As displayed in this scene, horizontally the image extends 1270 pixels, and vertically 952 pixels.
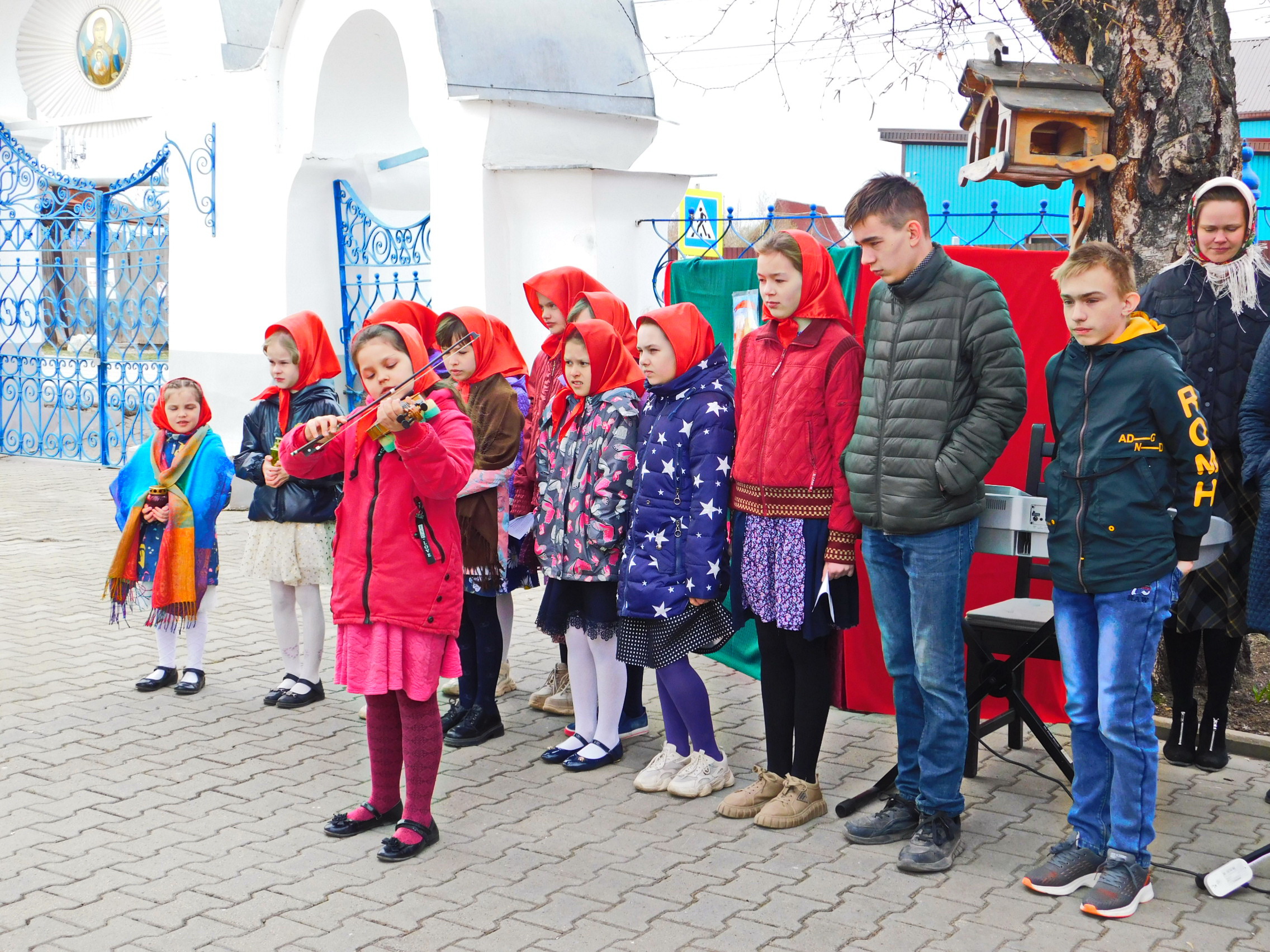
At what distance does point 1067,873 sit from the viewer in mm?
3541

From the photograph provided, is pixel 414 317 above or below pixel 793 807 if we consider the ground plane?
above

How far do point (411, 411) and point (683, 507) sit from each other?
110 centimetres

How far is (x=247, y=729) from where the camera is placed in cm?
510

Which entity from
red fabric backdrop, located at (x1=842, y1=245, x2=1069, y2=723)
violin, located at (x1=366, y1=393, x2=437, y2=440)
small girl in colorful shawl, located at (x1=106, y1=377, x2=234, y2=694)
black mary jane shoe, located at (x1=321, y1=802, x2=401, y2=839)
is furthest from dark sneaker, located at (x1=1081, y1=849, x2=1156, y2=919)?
small girl in colorful shawl, located at (x1=106, y1=377, x2=234, y2=694)

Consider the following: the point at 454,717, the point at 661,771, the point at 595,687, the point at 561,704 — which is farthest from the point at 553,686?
the point at 661,771

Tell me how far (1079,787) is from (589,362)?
6.97ft

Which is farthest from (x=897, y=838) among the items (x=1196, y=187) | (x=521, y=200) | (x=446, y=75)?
(x=446, y=75)

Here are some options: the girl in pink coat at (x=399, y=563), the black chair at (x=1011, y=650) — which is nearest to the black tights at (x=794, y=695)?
the black chair at (x=1011, y=650)

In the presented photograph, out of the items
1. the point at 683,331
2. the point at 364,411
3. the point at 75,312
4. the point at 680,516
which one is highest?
the point at 75,312

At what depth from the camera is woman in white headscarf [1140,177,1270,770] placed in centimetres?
413

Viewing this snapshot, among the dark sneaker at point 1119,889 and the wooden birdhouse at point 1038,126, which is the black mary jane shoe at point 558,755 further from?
the wooden birdhouse at point 1038,126

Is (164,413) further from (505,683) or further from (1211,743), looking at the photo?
(1211,743)

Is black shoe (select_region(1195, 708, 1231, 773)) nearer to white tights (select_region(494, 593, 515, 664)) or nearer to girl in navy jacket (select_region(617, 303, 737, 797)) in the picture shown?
girl in navy jacket (select_region(617, 303, 737, 797))

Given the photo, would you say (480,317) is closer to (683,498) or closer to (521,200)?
(683,498)
